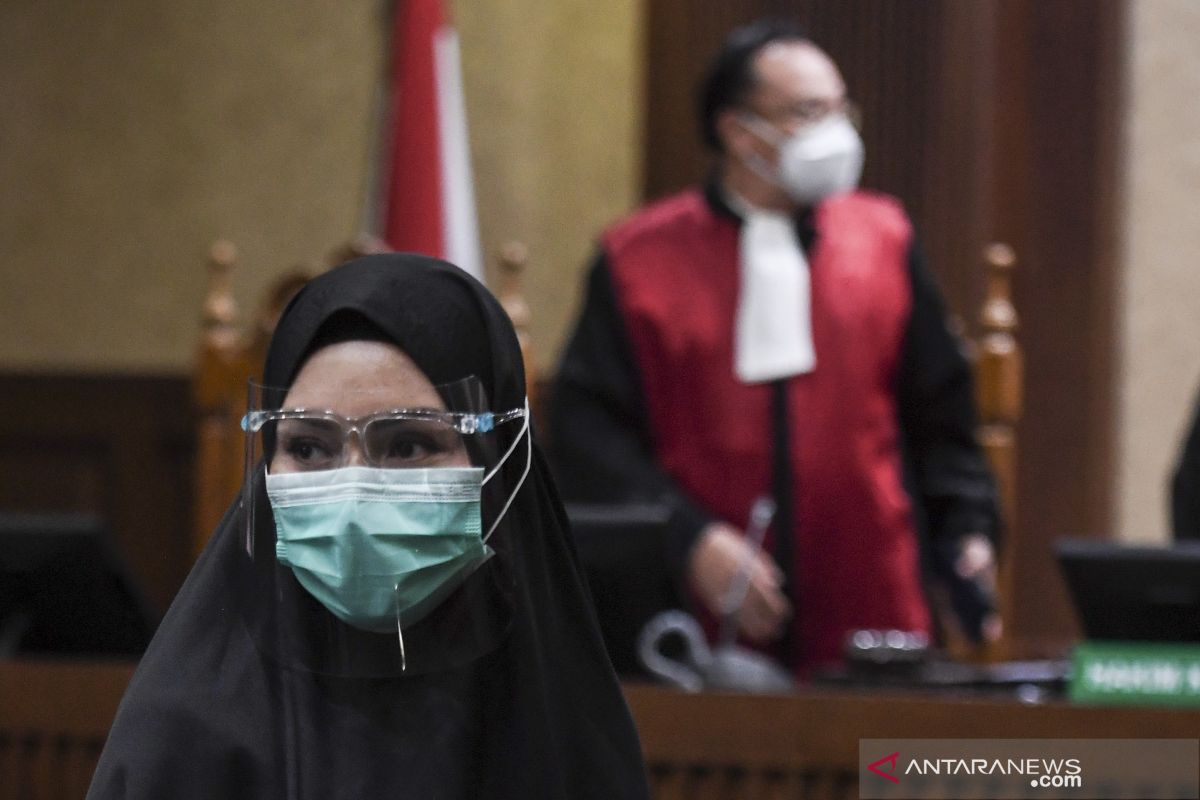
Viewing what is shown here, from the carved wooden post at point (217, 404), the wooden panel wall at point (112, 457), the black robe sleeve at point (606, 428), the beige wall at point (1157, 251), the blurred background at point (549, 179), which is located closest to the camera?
the black robe sleeve at point (606, 428)

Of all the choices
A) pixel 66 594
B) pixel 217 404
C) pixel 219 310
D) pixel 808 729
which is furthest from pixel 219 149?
pixel 808 729

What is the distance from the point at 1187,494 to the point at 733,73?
4.24 ft

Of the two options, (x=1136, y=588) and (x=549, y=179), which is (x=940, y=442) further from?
(x=549, y=179)

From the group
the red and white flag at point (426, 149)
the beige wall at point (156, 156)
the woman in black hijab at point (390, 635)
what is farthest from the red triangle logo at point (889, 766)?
the beige wall at point (156, 156)

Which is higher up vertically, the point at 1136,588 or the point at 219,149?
the point at 219,149

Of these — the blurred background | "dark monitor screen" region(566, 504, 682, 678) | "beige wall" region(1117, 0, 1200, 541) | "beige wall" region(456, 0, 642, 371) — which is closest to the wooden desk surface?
"dark monitor screen" region(566, 504, 682, 678)

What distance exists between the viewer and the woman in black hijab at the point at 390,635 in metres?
1.53

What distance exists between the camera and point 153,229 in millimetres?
5941

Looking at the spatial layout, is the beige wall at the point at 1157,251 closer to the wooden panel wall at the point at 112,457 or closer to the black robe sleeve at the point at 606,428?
the black robe sleeve at the point at 606,428

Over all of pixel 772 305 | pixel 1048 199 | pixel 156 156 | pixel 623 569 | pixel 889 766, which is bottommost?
pixel 889 766

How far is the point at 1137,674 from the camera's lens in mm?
2584

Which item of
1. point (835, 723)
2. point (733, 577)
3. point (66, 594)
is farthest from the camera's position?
point (733, 577)

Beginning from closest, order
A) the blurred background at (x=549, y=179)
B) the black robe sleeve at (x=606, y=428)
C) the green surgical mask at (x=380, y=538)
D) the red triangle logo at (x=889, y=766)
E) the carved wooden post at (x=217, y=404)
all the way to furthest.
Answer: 1. the green surgical mask at (x=380, y=538)
2. the red triangle logo at (x=889, y=766)
3. the black robe sleeve at (x=606, y=428)
4. the carved wooden post at (x=217, y=404)
5. the blurred background at (x=549, y=179)

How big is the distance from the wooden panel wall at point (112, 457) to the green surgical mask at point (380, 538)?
4270 millimetres
